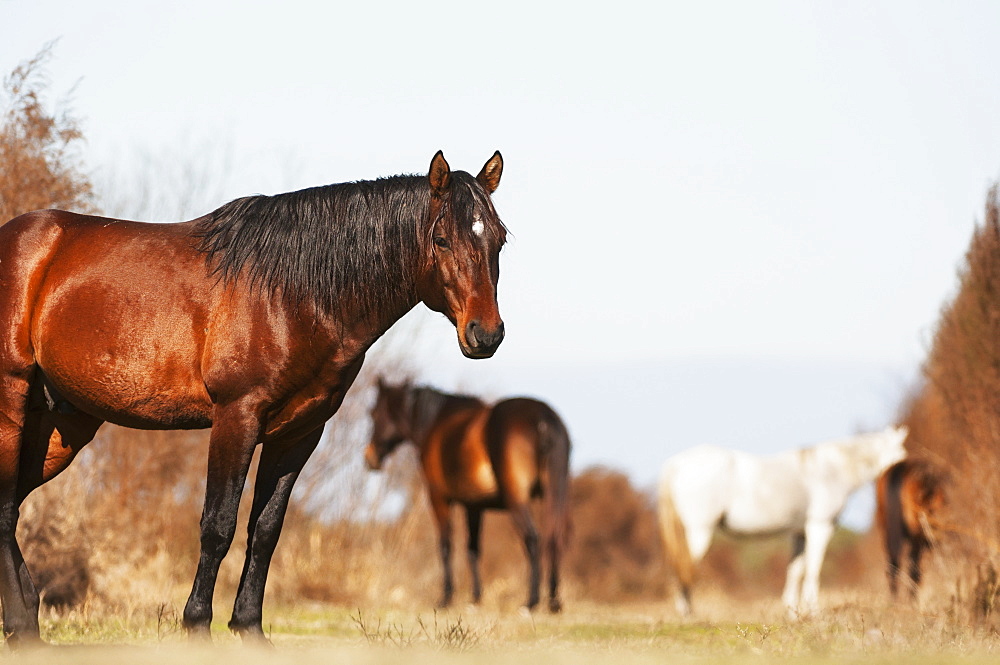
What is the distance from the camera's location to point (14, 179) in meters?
8.76

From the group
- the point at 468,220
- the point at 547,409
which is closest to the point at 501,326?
the point at 468,220

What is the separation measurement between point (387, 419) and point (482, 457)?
1711 mm

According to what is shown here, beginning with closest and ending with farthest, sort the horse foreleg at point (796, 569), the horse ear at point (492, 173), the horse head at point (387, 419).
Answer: the horse ear at point (492, 173)
the horse foreleg at point (796, 569)
the horse head at point (387, 419)

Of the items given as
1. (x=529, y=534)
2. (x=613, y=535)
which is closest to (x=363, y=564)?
(x=529, y=534)

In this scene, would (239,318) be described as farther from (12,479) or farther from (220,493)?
(12,479)

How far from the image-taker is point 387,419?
1420cm

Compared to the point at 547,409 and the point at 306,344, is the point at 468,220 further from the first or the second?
the point at 547,409

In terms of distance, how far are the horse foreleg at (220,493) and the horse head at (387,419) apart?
8.69 meters

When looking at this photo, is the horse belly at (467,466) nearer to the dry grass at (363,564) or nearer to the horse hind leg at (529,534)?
the horse hind leg at (529,534)

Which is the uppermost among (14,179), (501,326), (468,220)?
(14,179)

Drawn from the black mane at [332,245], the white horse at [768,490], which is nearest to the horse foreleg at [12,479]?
the black mane at [332,245]

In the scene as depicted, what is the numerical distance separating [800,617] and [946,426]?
4.36 metres

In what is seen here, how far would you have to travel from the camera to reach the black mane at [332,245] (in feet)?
18.5

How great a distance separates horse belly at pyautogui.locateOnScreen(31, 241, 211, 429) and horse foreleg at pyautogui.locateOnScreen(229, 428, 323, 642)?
42cm
